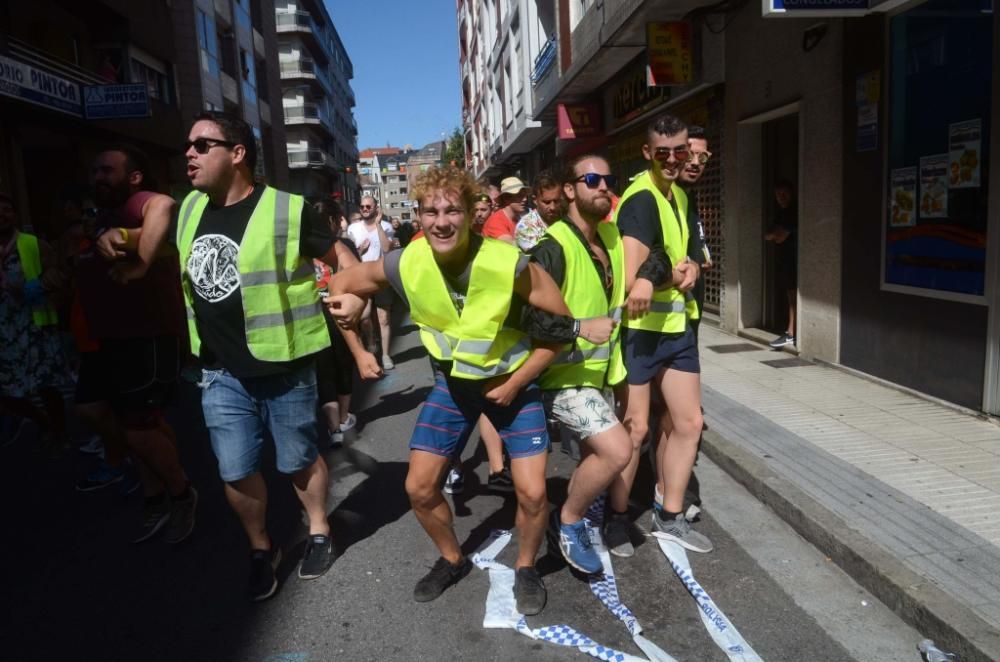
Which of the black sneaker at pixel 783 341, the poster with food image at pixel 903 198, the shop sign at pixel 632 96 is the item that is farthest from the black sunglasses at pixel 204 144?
the shop sign at pixel 632 96

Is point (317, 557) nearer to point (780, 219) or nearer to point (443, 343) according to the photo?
point (443, 343)

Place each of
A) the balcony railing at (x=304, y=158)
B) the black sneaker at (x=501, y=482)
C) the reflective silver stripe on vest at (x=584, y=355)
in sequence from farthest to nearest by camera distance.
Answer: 1. the balcony railing at (x=304, y=158)
2. the black sneaker at (x=501, y=482)
3. the reflective silver stripe on vest at (x=584, y=355)

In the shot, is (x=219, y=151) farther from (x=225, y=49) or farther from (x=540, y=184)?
(x=225, y=49)

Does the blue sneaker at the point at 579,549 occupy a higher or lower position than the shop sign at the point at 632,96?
lower

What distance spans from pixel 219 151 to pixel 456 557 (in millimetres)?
1992

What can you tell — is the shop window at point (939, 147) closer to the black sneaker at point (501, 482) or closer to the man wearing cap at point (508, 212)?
the man wearing cap at point (508, 212)

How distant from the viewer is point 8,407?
19.1ft

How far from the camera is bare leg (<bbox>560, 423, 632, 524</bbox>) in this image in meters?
3.08

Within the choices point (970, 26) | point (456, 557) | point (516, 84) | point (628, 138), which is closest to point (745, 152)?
point (970, 26)

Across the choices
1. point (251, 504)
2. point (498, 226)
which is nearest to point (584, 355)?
point (251, 504)

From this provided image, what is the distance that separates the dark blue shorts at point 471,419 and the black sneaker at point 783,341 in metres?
5.90

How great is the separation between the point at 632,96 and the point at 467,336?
10.9 m

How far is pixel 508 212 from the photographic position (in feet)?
20.1

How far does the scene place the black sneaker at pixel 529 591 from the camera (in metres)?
3.07
